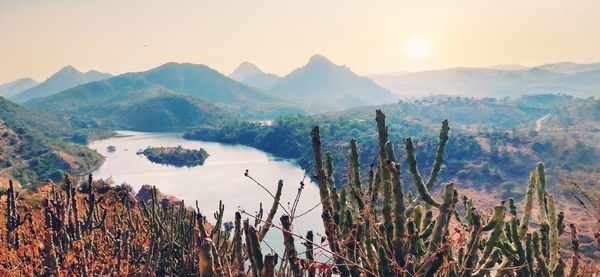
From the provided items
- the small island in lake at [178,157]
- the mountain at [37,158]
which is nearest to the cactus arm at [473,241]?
the mountain at [37,158]

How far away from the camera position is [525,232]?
197 inches

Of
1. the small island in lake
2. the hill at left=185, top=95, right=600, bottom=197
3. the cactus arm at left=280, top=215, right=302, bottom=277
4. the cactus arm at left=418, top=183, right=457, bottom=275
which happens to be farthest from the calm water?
the cactus arm at left=280, top=215, right=302, bottom=277

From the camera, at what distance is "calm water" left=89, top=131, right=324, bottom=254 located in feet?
219

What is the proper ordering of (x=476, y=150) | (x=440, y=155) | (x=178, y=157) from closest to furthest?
(x=440, y=155) → (x=476, y=150) → (x=178, y=157)

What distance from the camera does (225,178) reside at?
9169 cm

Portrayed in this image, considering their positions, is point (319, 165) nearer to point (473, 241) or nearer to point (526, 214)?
point (473, 241)

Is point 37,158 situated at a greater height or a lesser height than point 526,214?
lesser

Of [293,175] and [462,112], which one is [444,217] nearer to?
[293,175]

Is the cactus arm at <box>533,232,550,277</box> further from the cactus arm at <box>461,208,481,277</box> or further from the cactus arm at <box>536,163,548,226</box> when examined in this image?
the cactus arm at <box>461,208,481,277</box>

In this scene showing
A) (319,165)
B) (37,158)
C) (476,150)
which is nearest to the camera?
(319,165)

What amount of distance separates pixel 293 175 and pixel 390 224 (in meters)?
90.0

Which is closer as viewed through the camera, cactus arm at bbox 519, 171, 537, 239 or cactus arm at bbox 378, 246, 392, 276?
cactus arm at bbox 378, 246, 392, 276

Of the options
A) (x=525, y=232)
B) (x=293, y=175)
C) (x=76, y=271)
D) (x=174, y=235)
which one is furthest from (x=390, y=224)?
(x=293, y=175)

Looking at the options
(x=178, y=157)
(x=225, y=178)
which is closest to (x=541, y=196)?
(x=225, y=178)
